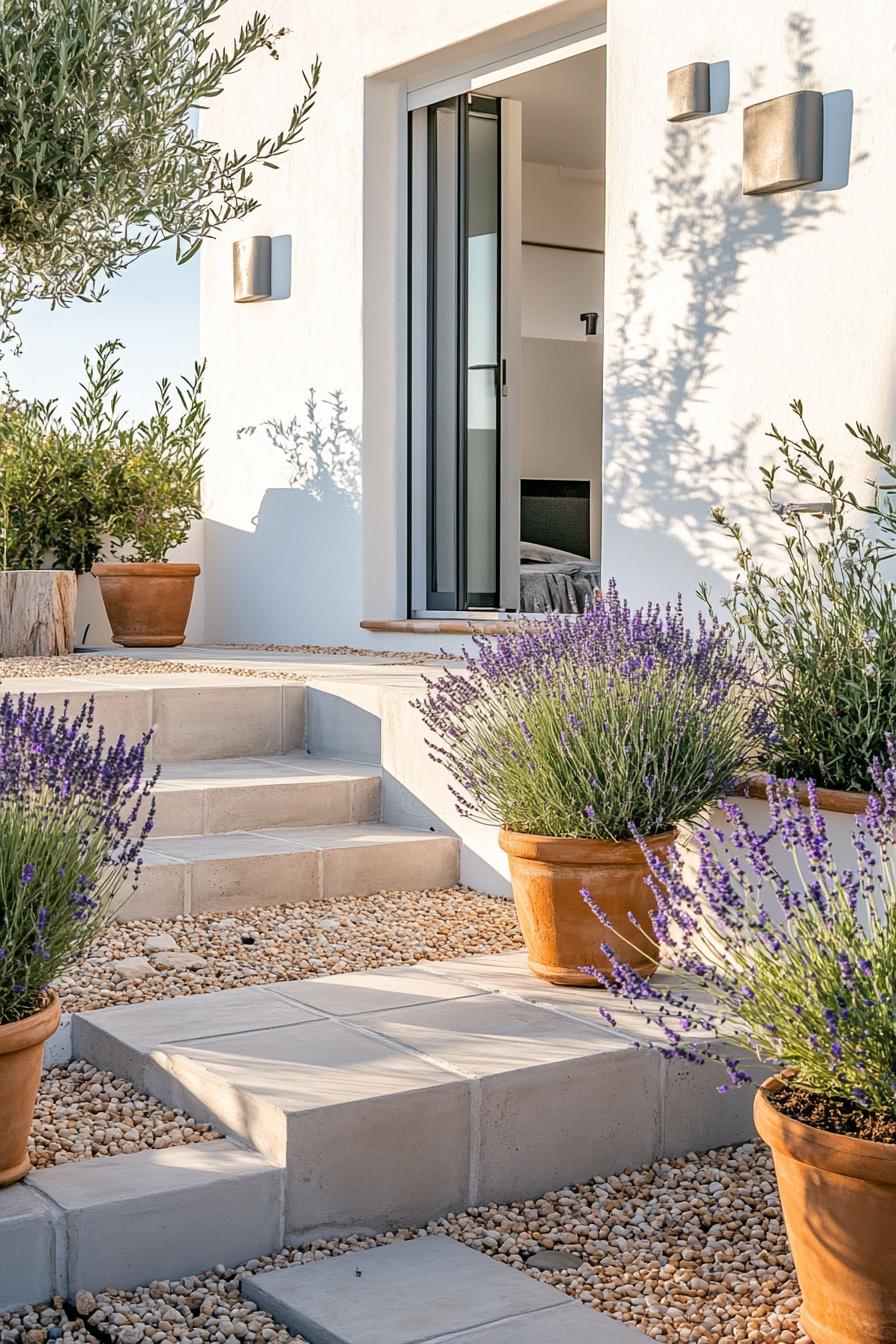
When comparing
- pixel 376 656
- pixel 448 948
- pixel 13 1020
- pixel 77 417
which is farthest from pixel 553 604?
pixel 13 1020

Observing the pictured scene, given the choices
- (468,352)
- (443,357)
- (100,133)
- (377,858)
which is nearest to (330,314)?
(443,357)

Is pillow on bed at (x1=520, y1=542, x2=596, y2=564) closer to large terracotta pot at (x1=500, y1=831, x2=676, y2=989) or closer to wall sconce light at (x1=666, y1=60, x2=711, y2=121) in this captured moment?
wall sconce light at (x1=666, y1=60, x2=711, y2=121)

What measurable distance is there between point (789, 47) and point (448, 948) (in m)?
2.96

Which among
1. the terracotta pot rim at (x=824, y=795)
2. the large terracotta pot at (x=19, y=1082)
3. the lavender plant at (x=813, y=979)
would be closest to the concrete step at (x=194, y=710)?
the terracotta pot rim at (x=824, y=795)

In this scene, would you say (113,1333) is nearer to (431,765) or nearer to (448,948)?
(448,948)

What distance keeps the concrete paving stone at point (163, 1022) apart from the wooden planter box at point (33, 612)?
155 inches

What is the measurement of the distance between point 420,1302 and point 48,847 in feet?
2.69

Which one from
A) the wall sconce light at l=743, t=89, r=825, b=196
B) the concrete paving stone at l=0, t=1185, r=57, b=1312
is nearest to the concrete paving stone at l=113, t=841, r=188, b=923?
the concrete paving stone at l=0, t=1185, r=57, b=1312

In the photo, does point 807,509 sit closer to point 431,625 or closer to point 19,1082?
point 431,625

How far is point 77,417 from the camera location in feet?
25.1

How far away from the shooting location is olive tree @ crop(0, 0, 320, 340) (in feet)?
13.8

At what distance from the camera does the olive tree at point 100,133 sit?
420 cm

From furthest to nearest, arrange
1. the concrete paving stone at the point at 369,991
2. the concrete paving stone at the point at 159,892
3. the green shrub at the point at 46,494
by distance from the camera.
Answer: the green shrub at the point at 46,494, the concrete paving stone at the point at 159,892, the concrete paving stone at the point at 369,991

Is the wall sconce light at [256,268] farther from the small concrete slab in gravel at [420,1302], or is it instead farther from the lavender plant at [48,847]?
the small concrete slab in gravel at [420,1302]
